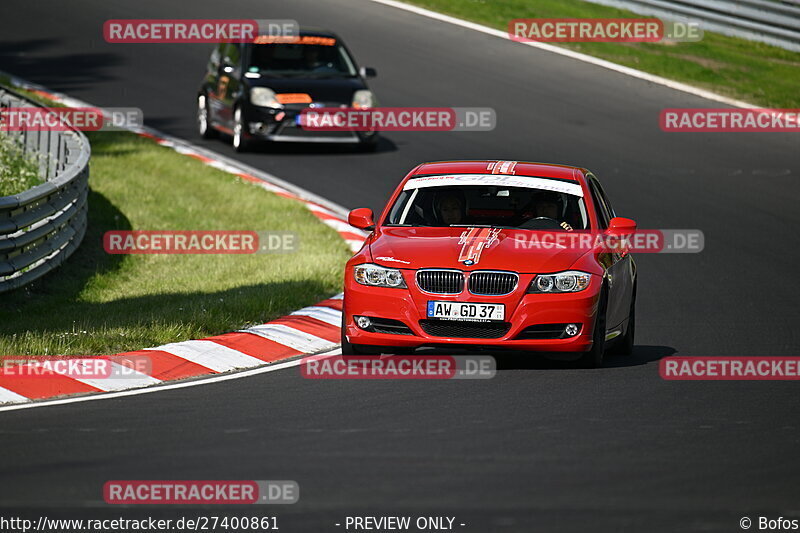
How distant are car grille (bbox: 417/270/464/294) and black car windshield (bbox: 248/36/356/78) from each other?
40.7ft

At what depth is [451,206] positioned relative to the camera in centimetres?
1145

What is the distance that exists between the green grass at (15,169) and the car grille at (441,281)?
672 cm

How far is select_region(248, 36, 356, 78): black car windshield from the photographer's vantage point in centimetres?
2244

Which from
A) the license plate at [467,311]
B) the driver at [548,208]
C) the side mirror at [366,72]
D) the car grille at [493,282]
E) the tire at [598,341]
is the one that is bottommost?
the side mirror at [366,72]

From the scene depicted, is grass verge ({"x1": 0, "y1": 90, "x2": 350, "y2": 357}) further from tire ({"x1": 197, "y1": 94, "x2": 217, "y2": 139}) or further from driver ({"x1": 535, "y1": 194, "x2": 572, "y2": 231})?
driver ({"x1": 535, "y1": 194, "x2": 572, "y2": 231})

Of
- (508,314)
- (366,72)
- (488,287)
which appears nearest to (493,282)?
(488,287)

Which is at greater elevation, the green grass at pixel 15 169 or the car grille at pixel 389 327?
the car grille at pixel 389 327

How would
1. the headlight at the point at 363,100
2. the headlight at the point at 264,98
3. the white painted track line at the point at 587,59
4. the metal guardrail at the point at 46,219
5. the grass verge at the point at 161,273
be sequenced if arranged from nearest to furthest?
the grass verge at the point at 161,273, the metal guardrail at the point at 46,219, the headlight at the point at 264,98, the headlight at the point at 363,100, the white painted track line at the point at 587,59

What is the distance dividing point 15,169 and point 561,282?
8.23m

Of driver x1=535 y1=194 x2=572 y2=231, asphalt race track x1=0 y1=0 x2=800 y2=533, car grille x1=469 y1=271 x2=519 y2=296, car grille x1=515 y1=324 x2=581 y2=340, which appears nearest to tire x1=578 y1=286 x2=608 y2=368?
asphalt race track x1=0 y1=0 x2=800 y2=533

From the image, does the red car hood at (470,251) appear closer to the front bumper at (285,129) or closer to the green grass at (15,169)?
the green grass at (15,169)

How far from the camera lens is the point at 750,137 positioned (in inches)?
949

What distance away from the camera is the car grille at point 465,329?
10133mm

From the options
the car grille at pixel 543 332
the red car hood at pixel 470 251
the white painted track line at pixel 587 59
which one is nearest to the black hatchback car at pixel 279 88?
the white painted track line at pixel 587 59
